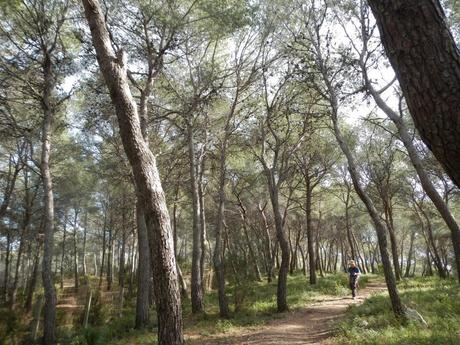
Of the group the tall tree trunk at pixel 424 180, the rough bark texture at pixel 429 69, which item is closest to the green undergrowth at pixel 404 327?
the tall tree trunk at pixel 424 180

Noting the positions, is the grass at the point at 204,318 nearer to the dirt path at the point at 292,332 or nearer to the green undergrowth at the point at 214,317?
the green undergrowth at the point at 214,317

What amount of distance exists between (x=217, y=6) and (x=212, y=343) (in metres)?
9.80

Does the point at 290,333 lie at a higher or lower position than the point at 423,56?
lower

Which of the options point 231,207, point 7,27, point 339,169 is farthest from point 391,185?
point 7,27

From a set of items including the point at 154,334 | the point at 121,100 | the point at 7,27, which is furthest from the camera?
the point at 7,27

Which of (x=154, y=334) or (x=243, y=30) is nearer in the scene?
(x=154, y=334)

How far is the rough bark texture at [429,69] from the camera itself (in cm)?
211

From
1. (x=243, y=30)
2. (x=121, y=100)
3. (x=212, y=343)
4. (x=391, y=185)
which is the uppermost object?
(x=243, y=30)

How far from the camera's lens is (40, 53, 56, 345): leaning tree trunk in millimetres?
11516

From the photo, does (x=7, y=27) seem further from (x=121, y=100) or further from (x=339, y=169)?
(x=339, y=169)

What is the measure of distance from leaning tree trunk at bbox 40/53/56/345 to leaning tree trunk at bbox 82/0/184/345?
8.07 meters

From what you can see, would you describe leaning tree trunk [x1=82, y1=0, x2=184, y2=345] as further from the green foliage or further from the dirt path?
the green foliage

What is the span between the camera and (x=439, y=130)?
2135mm

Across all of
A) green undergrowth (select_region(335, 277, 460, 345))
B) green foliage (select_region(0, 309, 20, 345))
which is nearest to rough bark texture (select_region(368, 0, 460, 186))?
green undergrowth (select_region(335, 277, 460, 345))
